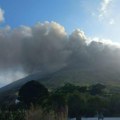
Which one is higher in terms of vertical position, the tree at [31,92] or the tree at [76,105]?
the tree at [31,92]

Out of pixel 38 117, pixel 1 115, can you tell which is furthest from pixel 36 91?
pixel 38 117

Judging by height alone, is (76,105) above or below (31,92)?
below

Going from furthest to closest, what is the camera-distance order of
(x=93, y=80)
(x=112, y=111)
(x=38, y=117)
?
(x=93, y=80) < (x=112, y=111) < (x=38, y=117)

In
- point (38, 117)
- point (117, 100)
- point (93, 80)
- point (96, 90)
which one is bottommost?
point (38, 117)

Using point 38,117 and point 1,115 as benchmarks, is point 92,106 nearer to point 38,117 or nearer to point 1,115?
point 1,115

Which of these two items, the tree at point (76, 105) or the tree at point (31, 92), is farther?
the tree at point (31, 92)

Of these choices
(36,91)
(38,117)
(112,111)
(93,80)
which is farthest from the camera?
(93,80)

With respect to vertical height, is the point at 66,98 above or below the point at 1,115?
above

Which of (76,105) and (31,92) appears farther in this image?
(31,92)

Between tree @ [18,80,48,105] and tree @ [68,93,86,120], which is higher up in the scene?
tree @ [18,80,48,105]

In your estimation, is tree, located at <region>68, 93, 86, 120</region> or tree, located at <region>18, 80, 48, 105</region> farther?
tree, located at <region>18, 80, 48, 105</region>

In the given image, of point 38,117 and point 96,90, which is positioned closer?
point 38,117
